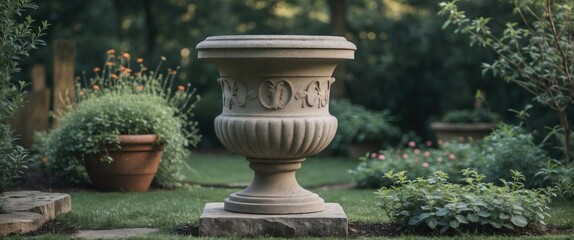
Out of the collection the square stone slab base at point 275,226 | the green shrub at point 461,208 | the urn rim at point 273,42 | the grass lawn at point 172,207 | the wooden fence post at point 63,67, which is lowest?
the grass lawn at point 172,207

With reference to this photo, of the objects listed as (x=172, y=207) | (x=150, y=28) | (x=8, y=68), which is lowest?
(x=172, y=207)

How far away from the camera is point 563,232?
5.71 metres

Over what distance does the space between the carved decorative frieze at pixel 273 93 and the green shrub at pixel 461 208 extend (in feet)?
3.41

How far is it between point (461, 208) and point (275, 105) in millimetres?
1528

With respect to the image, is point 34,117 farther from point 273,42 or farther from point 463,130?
point 273,42

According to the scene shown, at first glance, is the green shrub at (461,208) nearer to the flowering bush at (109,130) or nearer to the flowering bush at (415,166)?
the flowering bush at (109,130)

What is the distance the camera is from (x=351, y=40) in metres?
16.2

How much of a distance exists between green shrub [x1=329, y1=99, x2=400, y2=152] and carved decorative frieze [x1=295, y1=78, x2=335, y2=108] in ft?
25.2

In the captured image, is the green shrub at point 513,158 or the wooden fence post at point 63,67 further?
the wooden fence post at point 63,67

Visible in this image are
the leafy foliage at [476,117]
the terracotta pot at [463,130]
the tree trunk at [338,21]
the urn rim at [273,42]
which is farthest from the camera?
the tree trunk at [338,21]

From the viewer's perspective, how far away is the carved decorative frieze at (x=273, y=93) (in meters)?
5.58

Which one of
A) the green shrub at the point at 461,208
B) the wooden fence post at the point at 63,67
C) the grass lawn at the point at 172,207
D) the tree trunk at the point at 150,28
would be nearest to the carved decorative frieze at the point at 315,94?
the green shrub at the point at 461,208

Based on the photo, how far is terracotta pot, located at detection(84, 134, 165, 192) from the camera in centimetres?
816

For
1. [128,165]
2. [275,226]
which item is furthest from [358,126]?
[275,226]
